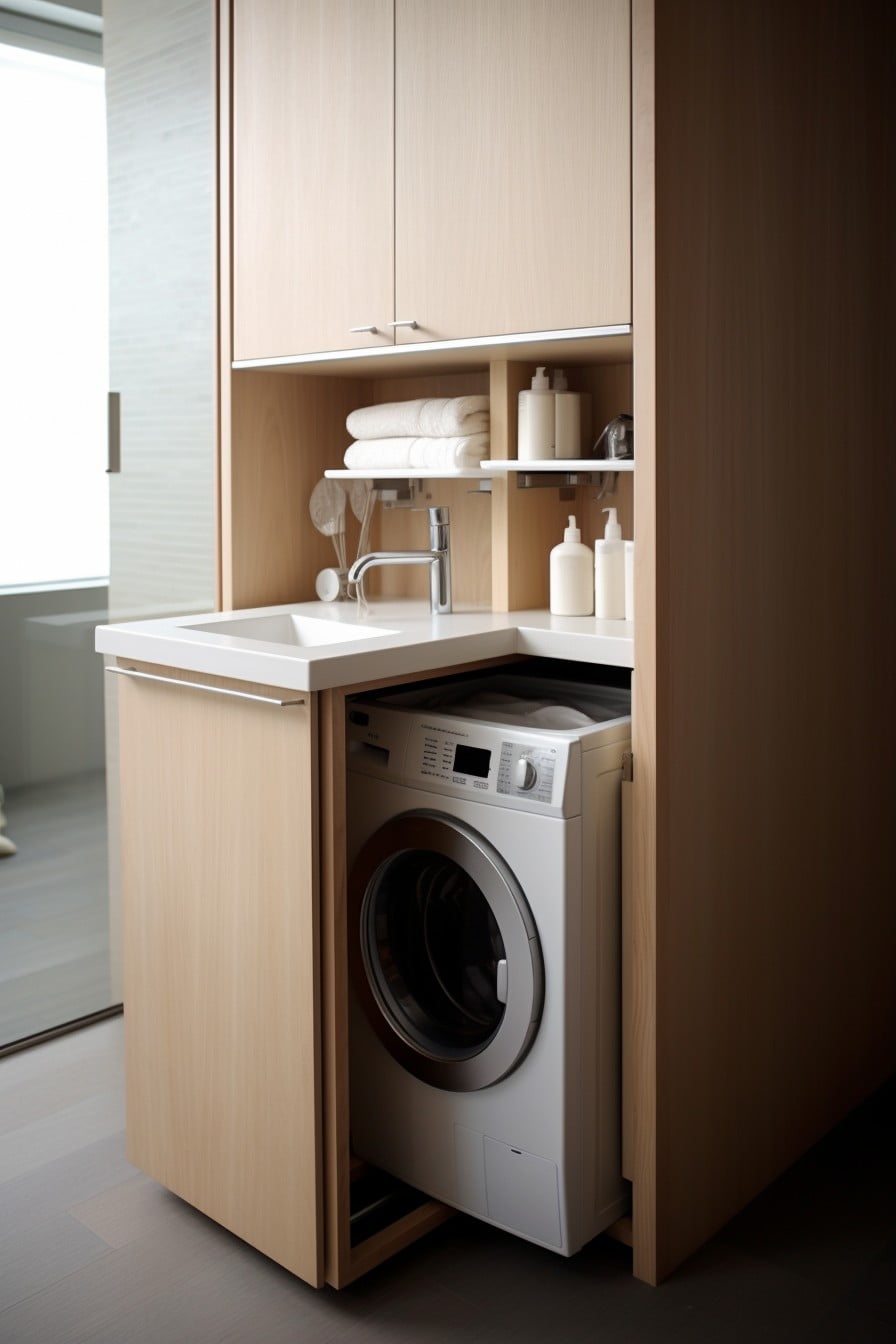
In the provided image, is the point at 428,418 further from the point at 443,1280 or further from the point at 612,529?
the point at 443,1280

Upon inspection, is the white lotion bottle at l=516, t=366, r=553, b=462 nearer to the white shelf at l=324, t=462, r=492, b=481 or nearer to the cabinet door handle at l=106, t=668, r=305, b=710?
the white shelf at l=324, t=462, r=492, b=481

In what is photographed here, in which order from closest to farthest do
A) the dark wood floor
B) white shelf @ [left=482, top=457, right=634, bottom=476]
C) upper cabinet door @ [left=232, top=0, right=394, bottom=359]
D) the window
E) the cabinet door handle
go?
the cabinet door handle < white shelf @ [left=482, top=457, right=634, bottom=476] < upper cabinet door @ [left=232, top=0, right=394, bottom=359] < the window < the dark wood floor

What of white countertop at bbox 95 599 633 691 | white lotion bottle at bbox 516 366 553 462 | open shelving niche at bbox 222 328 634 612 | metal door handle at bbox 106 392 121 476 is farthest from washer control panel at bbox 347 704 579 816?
metal door handle at bbox 106 392 121 476

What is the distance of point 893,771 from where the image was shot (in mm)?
2543

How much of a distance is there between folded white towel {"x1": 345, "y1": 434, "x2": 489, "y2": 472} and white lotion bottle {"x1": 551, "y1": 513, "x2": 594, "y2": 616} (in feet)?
0.83

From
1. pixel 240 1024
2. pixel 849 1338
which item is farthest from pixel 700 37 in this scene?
pixel 849 1338

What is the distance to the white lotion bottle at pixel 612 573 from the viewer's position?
7.23 feet

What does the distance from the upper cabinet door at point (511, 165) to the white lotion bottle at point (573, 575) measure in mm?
407

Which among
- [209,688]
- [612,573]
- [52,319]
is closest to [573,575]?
[612,573]

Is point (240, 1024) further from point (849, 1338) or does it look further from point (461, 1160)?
point (849, 1338)

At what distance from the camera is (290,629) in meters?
2.52

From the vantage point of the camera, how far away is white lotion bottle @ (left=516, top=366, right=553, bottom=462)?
231cm

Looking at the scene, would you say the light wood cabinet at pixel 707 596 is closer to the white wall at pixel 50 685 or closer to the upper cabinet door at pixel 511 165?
the upper cabinet door at pixel 511 165

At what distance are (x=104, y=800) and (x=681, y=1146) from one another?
58.7 inches
